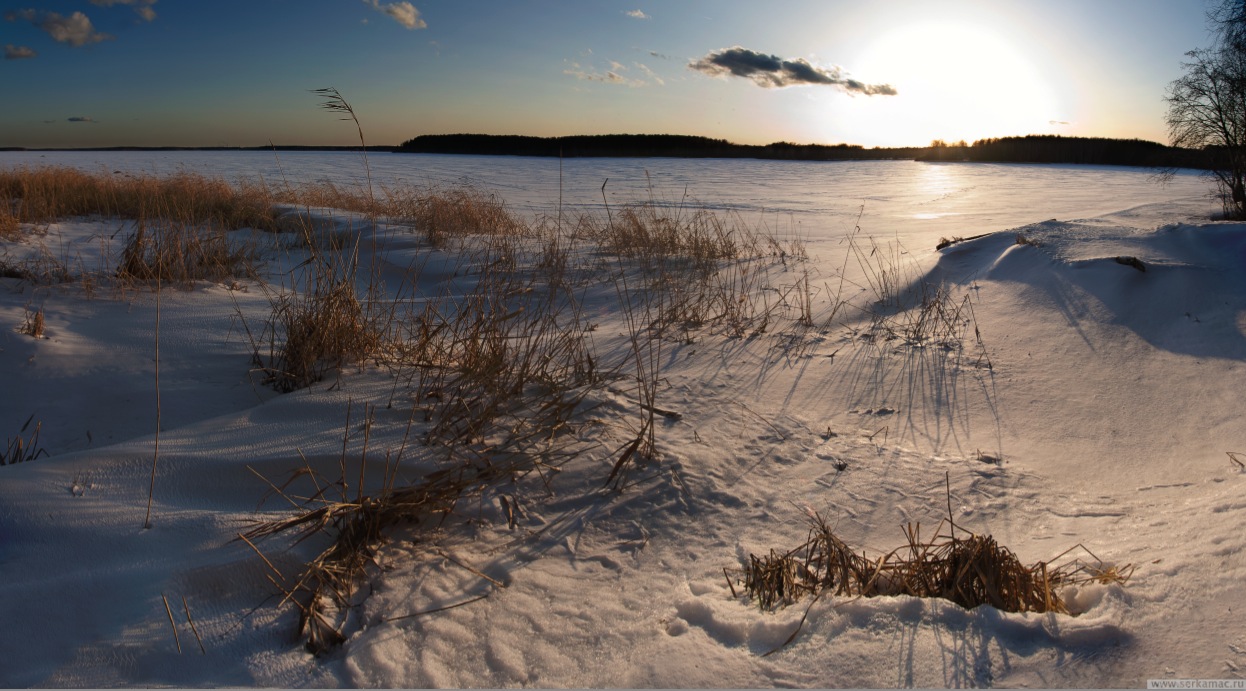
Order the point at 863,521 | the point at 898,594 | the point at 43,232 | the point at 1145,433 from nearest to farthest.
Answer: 1. the point at 898,594
2. the point at 863,521
3. the point at 1145,433
4. the point at 43,232

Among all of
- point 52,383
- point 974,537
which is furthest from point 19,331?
point 974,537

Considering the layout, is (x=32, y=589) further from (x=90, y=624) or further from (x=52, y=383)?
(x=52, y=383)

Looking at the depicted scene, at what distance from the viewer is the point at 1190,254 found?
4.59 m

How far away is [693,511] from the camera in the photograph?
212 cm

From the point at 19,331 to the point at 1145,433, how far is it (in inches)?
208

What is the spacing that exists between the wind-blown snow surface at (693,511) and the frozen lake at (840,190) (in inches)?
150

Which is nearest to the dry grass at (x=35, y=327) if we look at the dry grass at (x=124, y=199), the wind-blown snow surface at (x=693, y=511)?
the wind-blown snow surface at (x=693, y=511)

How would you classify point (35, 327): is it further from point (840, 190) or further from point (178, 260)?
point (840, 190)

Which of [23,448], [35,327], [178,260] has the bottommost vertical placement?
[23,448]

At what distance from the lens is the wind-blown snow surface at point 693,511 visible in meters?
1.39

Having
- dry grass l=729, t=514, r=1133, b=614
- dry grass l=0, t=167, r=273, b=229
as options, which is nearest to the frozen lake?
dry grass l=0, t=167, r=273, b=229

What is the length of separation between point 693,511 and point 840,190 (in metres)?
21.9

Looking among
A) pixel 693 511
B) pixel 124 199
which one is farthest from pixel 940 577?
pixel 124 199

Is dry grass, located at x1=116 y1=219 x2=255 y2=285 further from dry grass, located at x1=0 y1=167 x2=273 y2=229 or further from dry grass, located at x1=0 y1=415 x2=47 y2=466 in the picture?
dry grass, located at x1=0 y1=167 x2=273 y2=229
